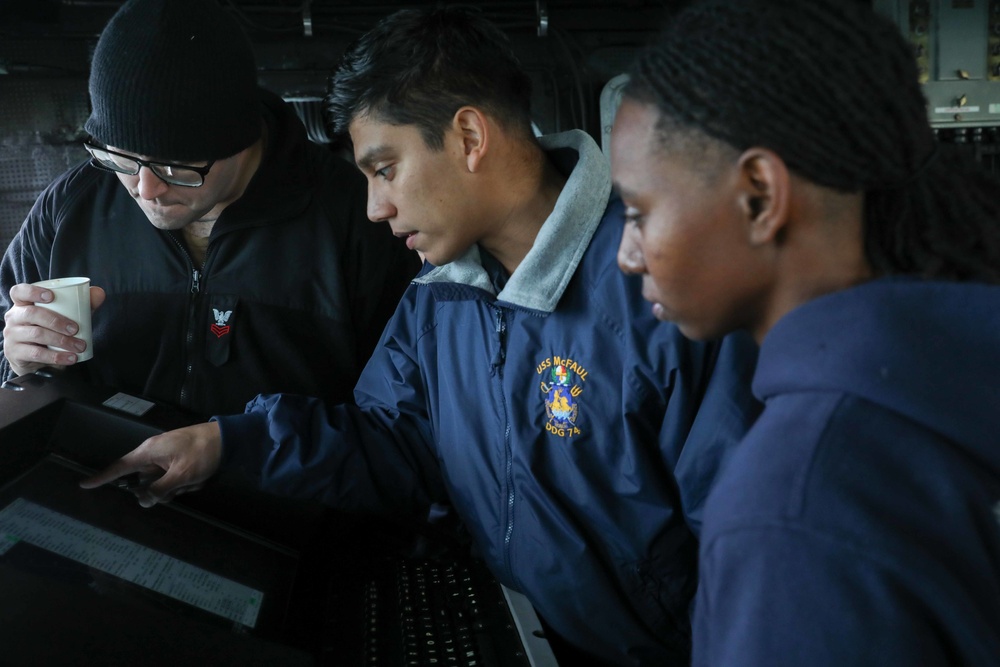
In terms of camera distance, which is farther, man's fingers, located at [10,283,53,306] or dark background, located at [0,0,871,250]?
dark background, located at [0,0,871,250]

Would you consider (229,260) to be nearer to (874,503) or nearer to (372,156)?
(372,156)

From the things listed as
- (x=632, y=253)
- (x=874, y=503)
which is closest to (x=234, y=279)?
(x=632, y=253)

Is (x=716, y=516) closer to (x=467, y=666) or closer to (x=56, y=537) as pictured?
(x=467, y=666)

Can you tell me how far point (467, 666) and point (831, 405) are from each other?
0.55 metres

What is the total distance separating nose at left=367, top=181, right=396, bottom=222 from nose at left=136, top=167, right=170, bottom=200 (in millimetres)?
391

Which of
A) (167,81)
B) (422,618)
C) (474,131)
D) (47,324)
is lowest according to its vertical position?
(422,618)

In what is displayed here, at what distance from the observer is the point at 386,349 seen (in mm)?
1367

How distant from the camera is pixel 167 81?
50.5 inches

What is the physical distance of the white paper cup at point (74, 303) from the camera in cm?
124

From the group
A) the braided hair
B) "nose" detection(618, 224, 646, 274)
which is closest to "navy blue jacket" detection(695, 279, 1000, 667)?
the braided hair

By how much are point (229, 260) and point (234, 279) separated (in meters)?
0.04

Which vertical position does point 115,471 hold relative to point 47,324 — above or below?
below

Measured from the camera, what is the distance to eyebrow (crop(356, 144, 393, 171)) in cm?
117

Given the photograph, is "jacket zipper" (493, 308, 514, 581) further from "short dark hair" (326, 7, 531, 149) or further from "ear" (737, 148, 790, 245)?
"ear" (737, 148, 790, 245)
